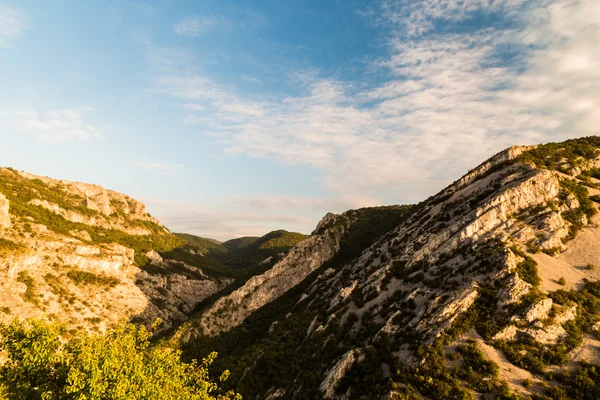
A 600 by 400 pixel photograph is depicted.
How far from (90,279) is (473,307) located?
13986 centimetres

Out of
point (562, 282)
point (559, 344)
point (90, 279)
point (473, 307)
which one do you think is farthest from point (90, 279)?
point (562, 282)

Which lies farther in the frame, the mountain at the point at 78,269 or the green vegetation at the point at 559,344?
the mountain at the point at 78,269

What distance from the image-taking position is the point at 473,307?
36812mm

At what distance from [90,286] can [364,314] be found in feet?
392

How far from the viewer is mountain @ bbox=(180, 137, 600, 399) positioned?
30250 millimetres

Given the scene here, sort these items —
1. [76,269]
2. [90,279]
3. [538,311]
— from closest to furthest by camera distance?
[538,311]
[76,269]
[90,279]

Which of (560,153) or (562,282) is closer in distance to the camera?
(562,282)

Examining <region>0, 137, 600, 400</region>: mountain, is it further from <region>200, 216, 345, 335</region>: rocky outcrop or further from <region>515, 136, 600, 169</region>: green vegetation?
<region>200, 216, 345, 335</region>: rocky outcrop

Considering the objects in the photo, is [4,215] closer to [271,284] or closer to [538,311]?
[271,284]

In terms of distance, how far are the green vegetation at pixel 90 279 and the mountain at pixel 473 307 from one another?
255 ft

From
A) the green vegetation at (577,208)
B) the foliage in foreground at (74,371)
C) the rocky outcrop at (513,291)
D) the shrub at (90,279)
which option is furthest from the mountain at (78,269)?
the green vegetation at (577,208)

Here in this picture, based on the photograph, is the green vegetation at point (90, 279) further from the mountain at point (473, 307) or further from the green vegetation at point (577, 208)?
the green vegetation at point (577, 208)

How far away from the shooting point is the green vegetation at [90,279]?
116 metres

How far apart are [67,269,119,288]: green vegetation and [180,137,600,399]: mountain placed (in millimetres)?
77687
